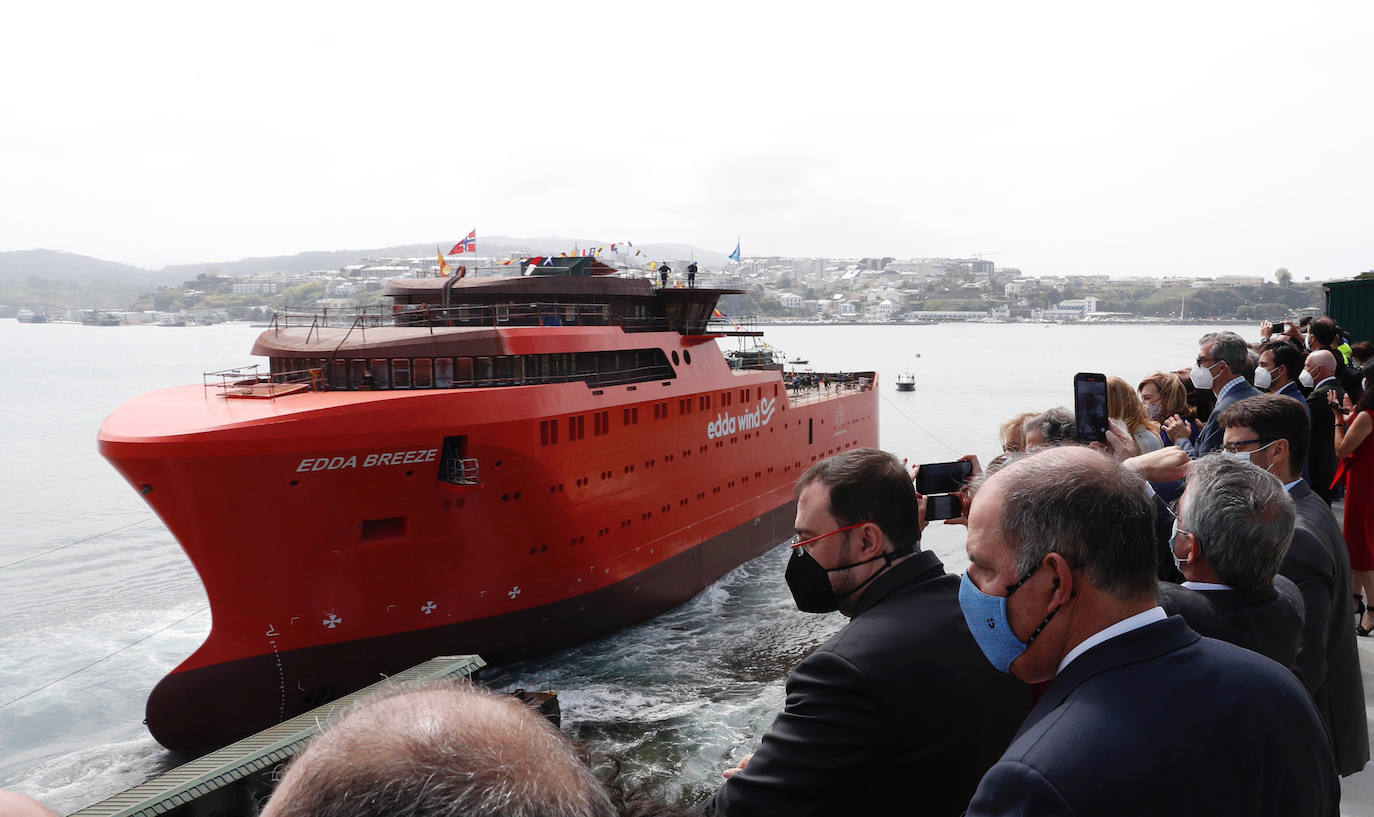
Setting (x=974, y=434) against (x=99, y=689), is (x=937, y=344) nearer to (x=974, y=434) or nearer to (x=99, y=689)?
(x=974, y=434)

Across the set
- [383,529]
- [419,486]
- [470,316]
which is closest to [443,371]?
[419,486]

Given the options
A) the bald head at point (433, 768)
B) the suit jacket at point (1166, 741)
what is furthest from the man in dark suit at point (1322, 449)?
the bald head at point (433, 768)

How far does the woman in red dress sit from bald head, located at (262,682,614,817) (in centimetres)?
786

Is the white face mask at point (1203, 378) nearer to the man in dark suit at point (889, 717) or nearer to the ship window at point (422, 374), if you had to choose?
the man in dark suit at point (889, 717)

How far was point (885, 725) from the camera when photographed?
233 cm

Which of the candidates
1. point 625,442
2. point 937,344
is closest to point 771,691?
point 625,442

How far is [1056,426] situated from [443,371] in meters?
9.61

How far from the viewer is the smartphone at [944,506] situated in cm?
337

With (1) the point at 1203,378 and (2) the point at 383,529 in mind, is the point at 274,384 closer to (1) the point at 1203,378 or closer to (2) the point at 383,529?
(2) the point at 383,529

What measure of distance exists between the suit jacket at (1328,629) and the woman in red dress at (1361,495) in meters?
3.74

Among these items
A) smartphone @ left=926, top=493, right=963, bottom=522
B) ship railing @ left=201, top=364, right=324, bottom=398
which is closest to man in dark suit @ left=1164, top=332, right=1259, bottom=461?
smartphone @ left=926, top=493, right=963, bottom=522

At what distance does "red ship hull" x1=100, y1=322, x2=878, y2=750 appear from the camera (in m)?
10.4

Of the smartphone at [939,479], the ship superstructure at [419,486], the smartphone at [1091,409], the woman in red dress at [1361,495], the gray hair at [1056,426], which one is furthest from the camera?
the ship superstructure at [419,486]

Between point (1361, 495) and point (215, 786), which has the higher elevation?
point (1361, 495)
